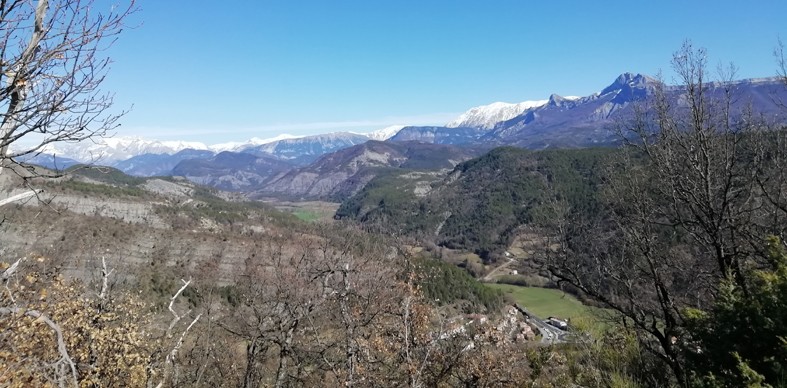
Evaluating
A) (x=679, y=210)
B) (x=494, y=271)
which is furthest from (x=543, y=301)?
(x=679, y=210)

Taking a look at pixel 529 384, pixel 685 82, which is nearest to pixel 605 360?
pixel 529 384

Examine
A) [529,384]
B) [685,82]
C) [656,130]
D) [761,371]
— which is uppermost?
[685,82]

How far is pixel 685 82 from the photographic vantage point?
10.1 meters

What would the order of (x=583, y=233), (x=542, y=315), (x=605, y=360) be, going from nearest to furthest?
(x=605, y=360), (x=583, y=233), (x=542, y=315)

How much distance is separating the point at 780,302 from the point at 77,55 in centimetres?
934

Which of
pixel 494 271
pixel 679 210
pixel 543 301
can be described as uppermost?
pixel 679 210

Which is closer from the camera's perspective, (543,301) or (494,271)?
(543,301)

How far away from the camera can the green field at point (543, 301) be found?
80.9 meters

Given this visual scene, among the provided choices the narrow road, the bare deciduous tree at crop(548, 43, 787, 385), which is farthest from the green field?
the bare deciduous tree at crop(548, 43, 787, 385)

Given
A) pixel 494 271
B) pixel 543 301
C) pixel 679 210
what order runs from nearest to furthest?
pixel 679 210
pixel 543 301
pixel 494 271

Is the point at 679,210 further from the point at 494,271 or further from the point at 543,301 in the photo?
the point at 494,271

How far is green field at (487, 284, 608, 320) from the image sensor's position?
8094cm

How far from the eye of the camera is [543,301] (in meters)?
92.6

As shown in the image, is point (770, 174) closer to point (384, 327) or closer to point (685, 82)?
point (685, 82)
